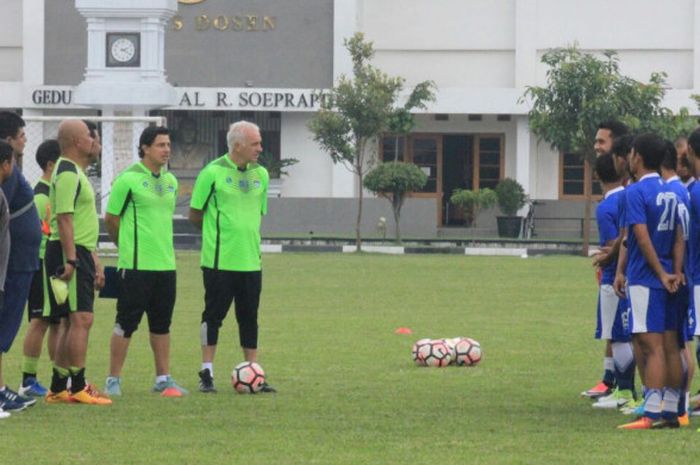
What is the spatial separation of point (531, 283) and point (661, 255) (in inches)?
724

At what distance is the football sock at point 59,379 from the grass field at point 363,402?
0.73 feet

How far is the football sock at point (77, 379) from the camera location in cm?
1302

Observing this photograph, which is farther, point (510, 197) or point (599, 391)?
point (510, 197)

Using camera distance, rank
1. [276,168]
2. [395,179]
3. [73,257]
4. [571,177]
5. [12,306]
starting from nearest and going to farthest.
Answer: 1. [12,306]
2. [73,257]
3. [395,179]
4. [276,168]
5. [571,177]

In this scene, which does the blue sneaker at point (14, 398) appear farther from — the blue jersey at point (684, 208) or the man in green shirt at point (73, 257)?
the blue jersey at point (684, 208)

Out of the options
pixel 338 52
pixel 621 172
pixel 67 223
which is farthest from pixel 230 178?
pixel 338 52

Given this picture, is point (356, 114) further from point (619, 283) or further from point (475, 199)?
point (619, 283)

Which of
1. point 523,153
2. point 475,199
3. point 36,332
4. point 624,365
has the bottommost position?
point 624,365

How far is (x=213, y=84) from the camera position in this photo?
56156mm

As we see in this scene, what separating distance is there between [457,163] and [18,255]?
45.5 meters

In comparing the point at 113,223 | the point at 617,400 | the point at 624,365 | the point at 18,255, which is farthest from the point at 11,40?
the point at 617,400

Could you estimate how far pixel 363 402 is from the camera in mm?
13281

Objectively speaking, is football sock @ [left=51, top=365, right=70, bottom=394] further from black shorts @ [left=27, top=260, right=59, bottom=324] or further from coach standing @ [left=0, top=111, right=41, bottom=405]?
black shorts @ [left=27, top=260, right=59, bottom=324]

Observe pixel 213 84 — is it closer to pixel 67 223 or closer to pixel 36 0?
pixel 36 0
